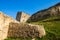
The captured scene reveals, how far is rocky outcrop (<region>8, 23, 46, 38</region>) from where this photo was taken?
51.4 ft

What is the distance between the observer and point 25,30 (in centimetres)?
1609

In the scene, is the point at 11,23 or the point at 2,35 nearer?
the point at 2,35

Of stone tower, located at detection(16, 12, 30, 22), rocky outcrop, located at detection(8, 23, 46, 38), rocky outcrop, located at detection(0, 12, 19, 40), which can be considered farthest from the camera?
stone tower, located at detection(16, 12, 30, 22)

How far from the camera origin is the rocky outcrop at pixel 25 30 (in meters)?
15.7

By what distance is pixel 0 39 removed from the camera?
50.1ft

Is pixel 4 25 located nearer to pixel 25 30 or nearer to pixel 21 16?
pixel 25 30

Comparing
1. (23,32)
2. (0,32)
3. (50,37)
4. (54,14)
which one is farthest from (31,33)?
(54,14)

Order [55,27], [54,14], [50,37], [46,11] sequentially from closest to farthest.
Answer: [50,37], [55,27], [54,14], [46,11]

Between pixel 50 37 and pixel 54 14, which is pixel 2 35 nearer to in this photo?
pixel 50 37

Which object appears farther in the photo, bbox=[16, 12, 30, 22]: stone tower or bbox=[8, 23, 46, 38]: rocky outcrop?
bbox=[16, 12, 30, 22]: stone tower

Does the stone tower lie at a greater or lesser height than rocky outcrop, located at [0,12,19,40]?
greater

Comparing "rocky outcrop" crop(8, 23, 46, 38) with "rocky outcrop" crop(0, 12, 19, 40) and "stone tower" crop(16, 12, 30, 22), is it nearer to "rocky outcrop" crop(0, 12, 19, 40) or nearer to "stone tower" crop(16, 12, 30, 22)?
"rocky outcrop" crop(0, 12, 19, 40)

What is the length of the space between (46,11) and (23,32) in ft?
50.2

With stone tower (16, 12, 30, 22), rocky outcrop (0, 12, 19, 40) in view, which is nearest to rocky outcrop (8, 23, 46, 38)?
rocky outcrop (0, 12, 19, 40)
